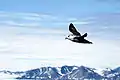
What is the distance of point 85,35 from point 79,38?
0.28 meters

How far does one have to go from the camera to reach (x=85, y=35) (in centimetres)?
1602

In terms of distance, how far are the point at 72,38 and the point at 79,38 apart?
1.00ft

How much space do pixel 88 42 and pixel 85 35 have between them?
32cm

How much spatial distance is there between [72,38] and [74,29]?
0.66 m

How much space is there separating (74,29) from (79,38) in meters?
0.75

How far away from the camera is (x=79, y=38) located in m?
16.0

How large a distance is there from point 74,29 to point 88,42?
1.04 meters

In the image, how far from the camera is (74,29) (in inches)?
655

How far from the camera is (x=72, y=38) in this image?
16.1 metres
